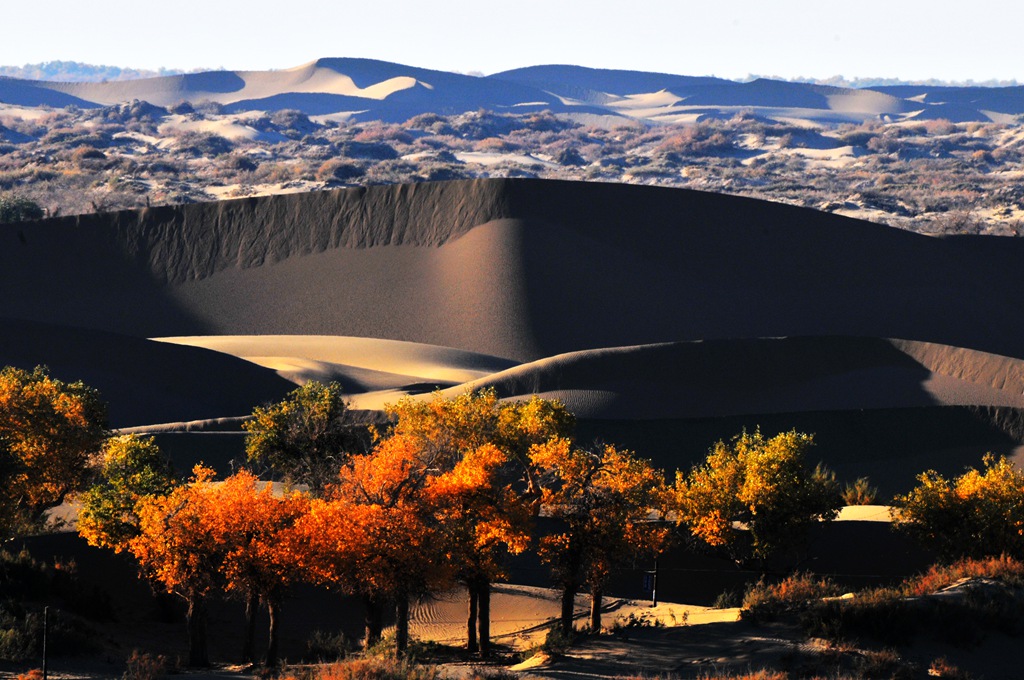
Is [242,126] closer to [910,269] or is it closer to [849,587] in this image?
[910,269]

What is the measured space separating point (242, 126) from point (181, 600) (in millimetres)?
174474

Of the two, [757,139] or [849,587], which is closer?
[849,587]

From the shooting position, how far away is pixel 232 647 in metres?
28.3

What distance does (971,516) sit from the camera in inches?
1169

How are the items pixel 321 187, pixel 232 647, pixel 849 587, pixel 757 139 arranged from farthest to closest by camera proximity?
pixel 757 139
pixel 321 187
pixel 849 587
pixel 232 647

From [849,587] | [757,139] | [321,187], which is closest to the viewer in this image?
[849,587]

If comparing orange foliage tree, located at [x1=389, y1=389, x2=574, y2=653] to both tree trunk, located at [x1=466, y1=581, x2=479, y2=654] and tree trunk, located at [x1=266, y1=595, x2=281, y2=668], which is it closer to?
tree trunk, located at [x1=466, y1=581, x2=479, y2=654]

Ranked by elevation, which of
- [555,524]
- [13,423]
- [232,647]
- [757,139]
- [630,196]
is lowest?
[232,647]

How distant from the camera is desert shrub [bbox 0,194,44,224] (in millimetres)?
89188

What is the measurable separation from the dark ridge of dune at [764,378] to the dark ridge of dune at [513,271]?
1477 cm

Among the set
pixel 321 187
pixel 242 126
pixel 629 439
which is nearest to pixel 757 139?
pixel 242 126

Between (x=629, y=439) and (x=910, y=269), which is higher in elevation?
(x=910, y=269)

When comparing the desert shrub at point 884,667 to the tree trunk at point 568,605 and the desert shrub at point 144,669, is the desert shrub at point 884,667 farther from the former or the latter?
the desert shrub at point 144,669

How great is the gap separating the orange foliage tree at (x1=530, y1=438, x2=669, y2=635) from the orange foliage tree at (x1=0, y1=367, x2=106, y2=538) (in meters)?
12.9
